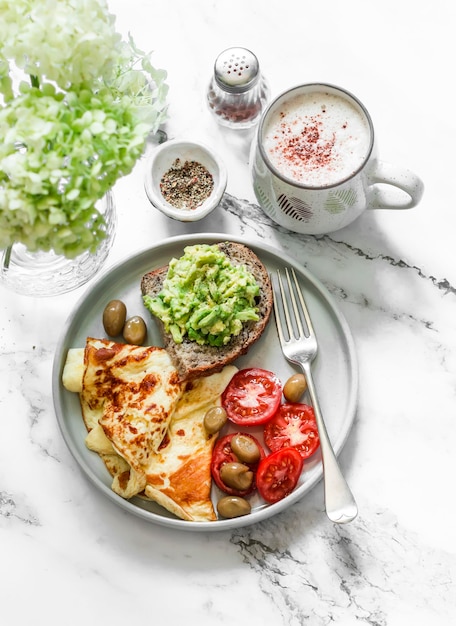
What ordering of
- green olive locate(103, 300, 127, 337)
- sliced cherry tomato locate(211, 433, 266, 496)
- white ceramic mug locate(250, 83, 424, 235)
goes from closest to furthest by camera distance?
white ceramic mug locate(250, 83, 424, 235) < sliced cherry tomato locate(211, 433, 266, 496) < green olive locate(103, 300, 127, 337)

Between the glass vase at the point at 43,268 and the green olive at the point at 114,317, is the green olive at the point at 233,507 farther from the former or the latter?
the glass vase at the point at 43,268

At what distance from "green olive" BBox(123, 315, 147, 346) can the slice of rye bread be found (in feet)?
0.22

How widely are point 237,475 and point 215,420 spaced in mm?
212

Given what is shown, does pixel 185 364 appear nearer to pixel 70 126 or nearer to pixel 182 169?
pixel 182 169

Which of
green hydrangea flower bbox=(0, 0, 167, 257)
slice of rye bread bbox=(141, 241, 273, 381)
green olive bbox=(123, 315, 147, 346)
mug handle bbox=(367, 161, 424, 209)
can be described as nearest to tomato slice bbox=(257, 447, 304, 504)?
slice of rye bread bbox=(141, 241, 273, 381)

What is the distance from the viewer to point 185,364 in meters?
2.62

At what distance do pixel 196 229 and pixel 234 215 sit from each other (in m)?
0.17

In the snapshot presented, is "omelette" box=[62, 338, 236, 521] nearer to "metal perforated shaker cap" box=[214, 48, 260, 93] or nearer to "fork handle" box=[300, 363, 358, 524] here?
→ "fork handle" box=[300, 363, 358, 524]

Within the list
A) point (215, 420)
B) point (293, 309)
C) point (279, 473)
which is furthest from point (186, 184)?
point (279, 473)

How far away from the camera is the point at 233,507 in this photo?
2.56 meters

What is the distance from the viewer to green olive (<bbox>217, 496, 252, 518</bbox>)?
2561mm

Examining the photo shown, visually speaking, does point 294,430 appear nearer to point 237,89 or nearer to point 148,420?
point 148,420

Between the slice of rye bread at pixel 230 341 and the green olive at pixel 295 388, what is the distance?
0.21 meters

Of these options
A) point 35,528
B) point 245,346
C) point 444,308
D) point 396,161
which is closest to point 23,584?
point 35,528
